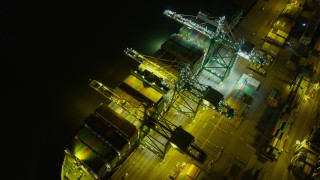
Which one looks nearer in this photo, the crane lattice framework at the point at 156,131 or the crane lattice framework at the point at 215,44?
the crane lattice framework at the point at 156,131

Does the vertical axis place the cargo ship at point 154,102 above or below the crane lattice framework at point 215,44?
below

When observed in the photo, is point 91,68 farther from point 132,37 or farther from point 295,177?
point 295,177

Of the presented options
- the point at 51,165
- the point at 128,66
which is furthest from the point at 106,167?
the point at 128,66

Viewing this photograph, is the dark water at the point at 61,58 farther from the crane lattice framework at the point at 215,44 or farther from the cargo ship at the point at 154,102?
the crane lattice framework at the point at 215,44

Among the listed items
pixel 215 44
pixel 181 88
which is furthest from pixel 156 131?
pixel 215 44

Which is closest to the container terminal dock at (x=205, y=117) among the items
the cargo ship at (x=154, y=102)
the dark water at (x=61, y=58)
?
the cargo ship at (x=154, y=102)

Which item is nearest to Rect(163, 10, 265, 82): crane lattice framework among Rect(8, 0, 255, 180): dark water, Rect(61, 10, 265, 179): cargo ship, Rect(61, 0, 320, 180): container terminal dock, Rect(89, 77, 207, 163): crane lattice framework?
Rect(61, 10, 265, 179): cargo ship

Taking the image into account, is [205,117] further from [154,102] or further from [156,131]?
[156,131]
